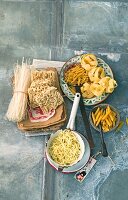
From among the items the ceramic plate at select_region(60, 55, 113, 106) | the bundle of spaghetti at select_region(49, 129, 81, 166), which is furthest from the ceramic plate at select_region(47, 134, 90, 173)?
the ceramic plate at select_region(60, 55, 113, 106)

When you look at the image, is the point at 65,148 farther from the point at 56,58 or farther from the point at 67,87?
the point at 56,58

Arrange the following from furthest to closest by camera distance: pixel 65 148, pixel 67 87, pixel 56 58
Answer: pixel 56 58, pixel 67 87, pixel 65 148

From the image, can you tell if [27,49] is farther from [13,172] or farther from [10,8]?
[13,172]

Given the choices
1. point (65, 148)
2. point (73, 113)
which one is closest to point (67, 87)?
point (73, 113)

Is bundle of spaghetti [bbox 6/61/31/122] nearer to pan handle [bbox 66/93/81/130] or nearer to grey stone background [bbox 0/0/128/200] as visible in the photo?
grey stone background [bbox 0/0/128/200]

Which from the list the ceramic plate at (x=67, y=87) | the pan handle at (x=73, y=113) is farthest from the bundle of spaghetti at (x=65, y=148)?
the ceramic plate at (x=67, y=87)

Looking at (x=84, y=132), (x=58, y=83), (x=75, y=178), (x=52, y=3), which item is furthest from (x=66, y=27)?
(x=75, y=178)
